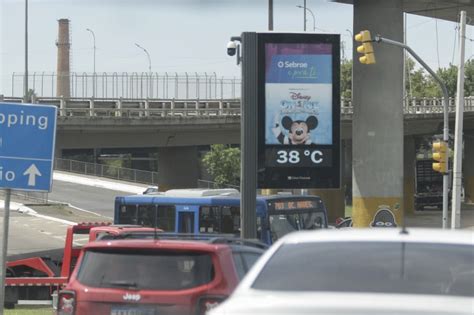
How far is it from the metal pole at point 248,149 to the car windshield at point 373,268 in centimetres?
1271

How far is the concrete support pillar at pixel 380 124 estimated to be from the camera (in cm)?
3584

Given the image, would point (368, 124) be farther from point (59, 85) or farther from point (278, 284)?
point (59, 85)

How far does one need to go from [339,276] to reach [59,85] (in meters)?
86.7

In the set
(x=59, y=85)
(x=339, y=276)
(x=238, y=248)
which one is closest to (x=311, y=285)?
(x=339, y=276)

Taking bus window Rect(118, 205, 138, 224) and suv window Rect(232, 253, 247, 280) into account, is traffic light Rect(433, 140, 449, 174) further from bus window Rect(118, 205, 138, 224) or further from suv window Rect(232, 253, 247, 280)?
suv window Rect(232, 253, 247, 280)

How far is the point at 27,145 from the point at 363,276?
622cm

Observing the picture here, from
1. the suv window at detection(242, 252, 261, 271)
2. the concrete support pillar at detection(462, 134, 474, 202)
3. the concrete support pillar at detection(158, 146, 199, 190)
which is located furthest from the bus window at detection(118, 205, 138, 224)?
the concrete support pillar at detection(462, 134, 474, 202)

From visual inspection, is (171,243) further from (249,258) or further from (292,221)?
(292,221)

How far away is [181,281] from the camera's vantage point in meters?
7.44

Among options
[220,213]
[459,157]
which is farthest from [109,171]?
[220,213]

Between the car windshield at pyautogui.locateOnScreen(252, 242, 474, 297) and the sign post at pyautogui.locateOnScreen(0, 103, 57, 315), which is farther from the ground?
the sign post at pyautogui.locateOnScreen(0, 103, 57, 315)

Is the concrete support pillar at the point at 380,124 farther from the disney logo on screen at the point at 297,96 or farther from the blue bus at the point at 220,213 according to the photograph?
the disney logo on screen at the point at 297,96

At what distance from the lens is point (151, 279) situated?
24.5 feet

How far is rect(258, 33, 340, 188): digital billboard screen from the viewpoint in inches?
915
